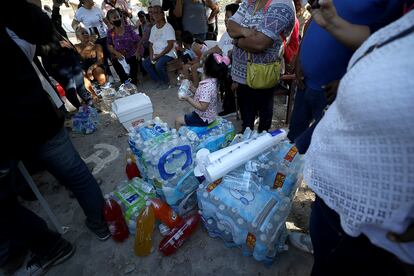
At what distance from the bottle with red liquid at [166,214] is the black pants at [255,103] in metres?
1.37

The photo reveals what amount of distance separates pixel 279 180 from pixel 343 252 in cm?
99

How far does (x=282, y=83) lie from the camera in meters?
3.66

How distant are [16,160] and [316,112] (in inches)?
89.5

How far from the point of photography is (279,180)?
6.77ft

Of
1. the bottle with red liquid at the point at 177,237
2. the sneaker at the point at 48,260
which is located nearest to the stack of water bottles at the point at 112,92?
the sneaker at the point at 48,260

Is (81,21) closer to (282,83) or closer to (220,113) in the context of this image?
(220,113)

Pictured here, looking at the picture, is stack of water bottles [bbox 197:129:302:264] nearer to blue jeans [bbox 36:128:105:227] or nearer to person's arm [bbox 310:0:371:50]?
blue jeans [bbox 36:128:105:227]

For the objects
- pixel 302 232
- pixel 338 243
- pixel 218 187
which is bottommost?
pixel 302 232

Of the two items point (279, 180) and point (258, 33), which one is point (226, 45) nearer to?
point (258, 33)

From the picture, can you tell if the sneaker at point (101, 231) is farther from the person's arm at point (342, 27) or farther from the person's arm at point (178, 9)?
the person's arm at point (178, 9)

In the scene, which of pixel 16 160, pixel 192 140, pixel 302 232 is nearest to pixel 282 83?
Answer: pixel 192 140

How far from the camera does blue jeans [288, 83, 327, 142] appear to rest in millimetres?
1975

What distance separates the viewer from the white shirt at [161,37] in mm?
4969

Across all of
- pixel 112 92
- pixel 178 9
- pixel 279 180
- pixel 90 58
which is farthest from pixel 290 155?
pixel 90 58
